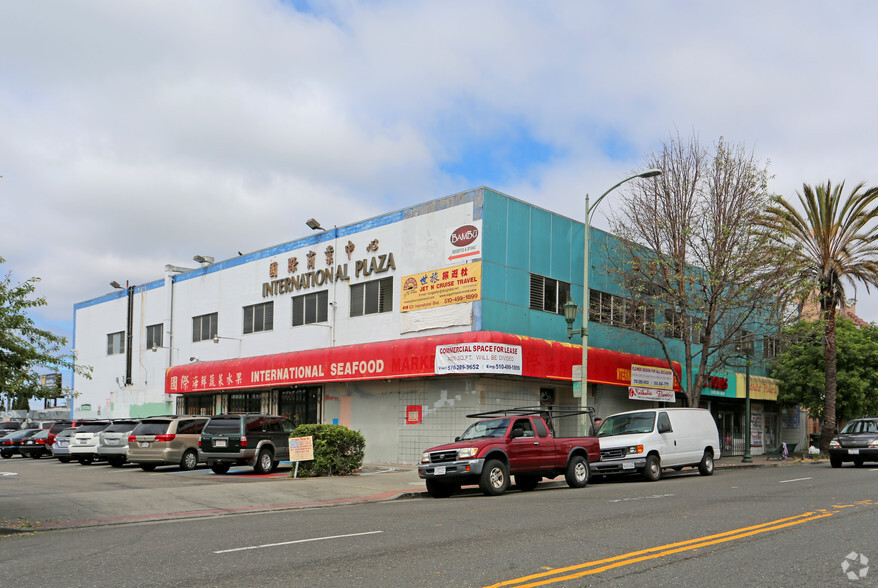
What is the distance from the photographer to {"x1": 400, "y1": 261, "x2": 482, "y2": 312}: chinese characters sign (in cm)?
2469

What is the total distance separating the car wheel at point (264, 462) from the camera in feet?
74.5

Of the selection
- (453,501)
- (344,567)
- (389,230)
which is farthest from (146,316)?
(344,567)

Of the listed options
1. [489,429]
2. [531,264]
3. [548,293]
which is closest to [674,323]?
[548,293]

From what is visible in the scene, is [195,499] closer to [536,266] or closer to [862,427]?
[536,266]

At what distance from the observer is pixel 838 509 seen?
481 inches

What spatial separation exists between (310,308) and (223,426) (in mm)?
8951

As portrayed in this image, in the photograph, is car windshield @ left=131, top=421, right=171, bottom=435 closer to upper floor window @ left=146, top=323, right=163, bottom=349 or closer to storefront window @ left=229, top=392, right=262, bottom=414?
storefront window @ left=229, top=392, right=262, bottom=414

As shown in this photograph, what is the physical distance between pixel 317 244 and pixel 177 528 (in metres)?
19.9

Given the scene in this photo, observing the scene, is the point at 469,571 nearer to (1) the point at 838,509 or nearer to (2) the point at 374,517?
(2) the point at 374,517

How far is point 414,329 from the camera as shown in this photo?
26.3 metres

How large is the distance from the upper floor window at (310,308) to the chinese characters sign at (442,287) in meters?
4.71

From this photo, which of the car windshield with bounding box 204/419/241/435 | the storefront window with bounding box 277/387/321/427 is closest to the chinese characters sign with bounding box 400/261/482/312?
the storefront window with bounding box 277/387/321/427

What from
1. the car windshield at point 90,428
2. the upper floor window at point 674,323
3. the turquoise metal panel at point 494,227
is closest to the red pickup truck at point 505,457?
the turquoise metal panel at point 494,227

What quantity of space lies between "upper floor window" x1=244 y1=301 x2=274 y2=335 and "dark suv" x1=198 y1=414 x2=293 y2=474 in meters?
10.3
